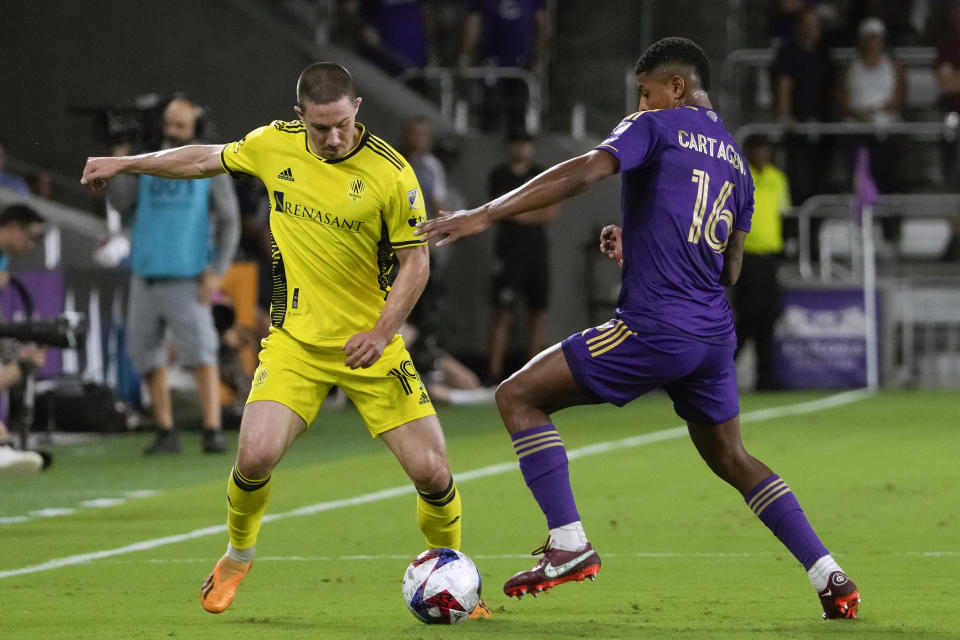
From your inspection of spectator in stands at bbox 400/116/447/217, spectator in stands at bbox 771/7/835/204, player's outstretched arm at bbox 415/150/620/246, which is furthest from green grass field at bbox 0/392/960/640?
spectator in stands at bbox 771/7/835/204

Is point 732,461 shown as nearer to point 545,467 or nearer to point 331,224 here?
point 545,467

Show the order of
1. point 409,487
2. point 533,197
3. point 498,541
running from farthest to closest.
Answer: point 409,487 < point 498,541 < point 533,197

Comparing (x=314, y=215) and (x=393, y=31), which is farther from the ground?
(x=393, y=31)

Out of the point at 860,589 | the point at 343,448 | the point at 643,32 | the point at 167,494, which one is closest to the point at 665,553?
the point at 860,589

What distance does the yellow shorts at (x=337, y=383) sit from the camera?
7160 mm

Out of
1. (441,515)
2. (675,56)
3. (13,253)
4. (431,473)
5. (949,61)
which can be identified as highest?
(949,61)

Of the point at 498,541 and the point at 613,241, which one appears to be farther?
the point at 498,541

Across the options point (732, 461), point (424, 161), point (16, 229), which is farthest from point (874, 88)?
point (732, 461)

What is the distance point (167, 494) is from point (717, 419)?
17.6ft

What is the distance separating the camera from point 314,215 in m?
7.24

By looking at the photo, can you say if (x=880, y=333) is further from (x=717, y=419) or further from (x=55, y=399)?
(x=717, y=419)

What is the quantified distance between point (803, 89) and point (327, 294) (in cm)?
1545

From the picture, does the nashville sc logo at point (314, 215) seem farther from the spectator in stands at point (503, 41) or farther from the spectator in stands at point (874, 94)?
the spectator in stands at point (874, 94)

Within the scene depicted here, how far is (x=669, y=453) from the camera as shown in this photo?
44.6 ft
